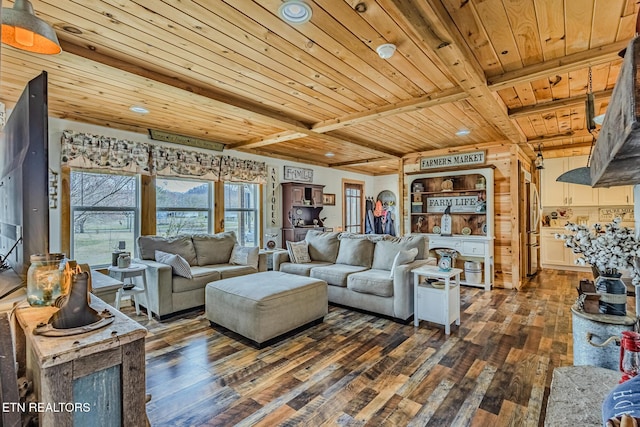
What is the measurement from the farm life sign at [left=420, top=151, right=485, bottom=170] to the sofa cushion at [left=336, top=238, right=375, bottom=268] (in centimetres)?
227

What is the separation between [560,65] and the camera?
2365 millimetres

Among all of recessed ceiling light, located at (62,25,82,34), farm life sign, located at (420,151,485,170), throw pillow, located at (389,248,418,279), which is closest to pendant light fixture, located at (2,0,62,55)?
recessed ceiling light, located at (62,25,82,34)

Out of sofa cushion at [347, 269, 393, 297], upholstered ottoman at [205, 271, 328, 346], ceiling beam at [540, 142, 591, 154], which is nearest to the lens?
upholstered ottoman at [205, 271, 328, 346]

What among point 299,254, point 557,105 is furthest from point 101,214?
point 557,105

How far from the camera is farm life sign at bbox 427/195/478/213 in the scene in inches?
214

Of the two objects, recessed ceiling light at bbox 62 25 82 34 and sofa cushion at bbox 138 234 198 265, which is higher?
recessed ceiling light at bbox 62 25 82 34

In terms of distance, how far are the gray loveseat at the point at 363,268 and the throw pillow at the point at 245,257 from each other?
308 millimetres

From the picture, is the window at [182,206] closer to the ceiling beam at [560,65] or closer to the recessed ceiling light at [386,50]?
the recessed ceiling light at [386,50]

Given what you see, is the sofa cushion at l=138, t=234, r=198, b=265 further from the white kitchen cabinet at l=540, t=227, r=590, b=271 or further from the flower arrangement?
the white kitchen cabinet at l=540, t=227, r=590, b=271

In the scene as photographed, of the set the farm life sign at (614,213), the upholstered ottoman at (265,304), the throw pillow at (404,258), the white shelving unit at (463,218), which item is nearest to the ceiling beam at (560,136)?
the white shelving unit at (463,218)

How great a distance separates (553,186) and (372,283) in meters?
5.37

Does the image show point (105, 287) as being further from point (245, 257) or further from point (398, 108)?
point (398, 108)

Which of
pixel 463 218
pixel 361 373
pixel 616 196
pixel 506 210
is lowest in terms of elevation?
pixel 361 373

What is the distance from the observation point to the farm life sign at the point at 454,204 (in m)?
5.44
